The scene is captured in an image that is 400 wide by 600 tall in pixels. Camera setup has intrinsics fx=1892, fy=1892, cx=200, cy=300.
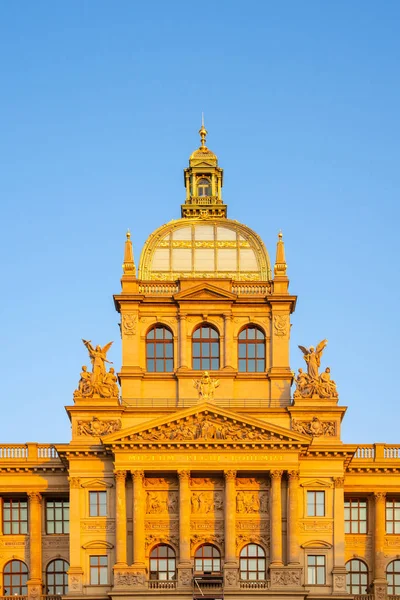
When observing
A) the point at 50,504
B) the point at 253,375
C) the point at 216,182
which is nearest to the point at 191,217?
the point at 216,182

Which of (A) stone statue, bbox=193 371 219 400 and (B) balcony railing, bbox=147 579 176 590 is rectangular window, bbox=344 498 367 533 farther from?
(B) balcony railing, bbox=147 579 176 590

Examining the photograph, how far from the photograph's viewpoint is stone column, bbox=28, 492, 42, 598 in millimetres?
113438

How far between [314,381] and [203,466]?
884 centimetres

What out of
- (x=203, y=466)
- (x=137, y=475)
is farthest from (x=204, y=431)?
(x=137, y=475)

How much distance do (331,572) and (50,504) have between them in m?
18.4

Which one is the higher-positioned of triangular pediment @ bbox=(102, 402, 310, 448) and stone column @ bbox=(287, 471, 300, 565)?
triangular pediment @ bbox=(102, 402, 310, 448)

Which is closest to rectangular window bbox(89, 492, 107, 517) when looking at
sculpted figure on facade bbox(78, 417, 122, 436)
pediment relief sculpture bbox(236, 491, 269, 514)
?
sculpted figure on facade bbox(78, 417, 122, 436)

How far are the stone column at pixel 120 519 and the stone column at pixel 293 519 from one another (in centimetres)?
949

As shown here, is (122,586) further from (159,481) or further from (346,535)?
(346,535)

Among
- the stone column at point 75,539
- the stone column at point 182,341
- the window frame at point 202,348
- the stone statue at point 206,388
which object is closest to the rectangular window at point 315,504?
the stone statue at point 206,388

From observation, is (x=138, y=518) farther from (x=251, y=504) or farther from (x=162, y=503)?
(x=251, y=504)

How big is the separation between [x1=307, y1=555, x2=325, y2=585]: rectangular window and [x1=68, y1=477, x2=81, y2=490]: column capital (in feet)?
46.3

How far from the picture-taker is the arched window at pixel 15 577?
11506cm

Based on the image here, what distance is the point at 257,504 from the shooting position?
110 metres
